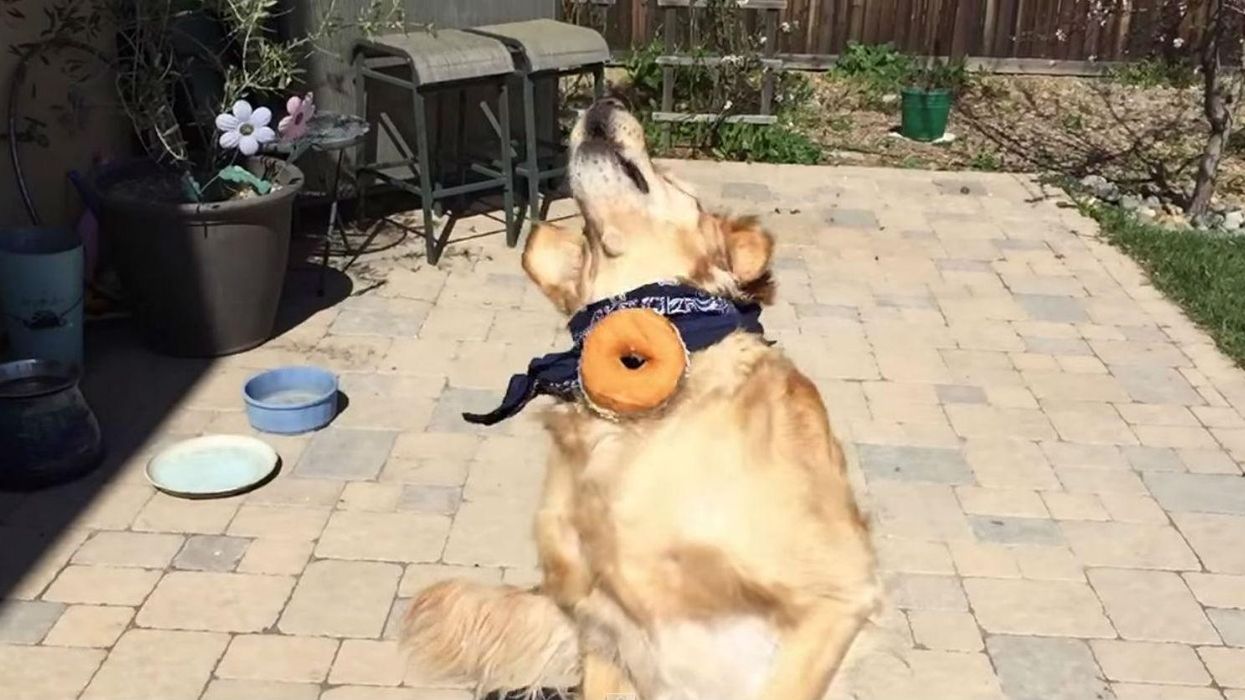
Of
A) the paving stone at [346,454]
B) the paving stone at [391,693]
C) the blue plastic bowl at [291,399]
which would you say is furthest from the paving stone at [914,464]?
the blue plastic bowl at [291,399]

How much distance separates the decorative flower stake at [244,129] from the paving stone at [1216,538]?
343 cm

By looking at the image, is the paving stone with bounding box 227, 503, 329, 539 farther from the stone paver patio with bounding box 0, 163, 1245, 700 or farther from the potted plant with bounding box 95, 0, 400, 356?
the potted plant with bounding box 95, 0, 400, 356

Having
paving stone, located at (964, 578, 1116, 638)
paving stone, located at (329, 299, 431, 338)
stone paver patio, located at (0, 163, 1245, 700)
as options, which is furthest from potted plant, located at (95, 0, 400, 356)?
paving stone, located at (964, 578, 1116, 638)

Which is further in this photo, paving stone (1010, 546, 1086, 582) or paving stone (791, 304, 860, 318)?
paving stone (791, 304, 860, 318)

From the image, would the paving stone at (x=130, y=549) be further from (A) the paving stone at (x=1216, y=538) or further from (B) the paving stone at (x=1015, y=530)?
(A) the paving stone at (x=1216, y=538)

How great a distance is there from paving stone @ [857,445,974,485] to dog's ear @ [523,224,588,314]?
7.10 ft

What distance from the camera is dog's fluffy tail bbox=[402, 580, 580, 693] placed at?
2.64 metres

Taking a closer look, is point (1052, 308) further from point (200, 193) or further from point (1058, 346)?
point (200, 193)

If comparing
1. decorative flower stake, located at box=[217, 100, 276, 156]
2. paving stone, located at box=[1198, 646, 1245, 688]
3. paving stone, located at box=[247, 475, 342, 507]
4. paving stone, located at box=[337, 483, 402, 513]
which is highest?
decorative flower stake, located at box=[217, 100, 276, 156]

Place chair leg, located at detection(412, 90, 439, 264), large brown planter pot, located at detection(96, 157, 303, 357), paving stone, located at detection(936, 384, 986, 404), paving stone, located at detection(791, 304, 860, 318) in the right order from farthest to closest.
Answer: chair leg, located at detection(412, 90, 439, 264) → paving stone, located at detection(791, 304, 860, 318) → paving stone, located at detection(936, 384, 986, 404) → large brown planter pot, located at detection(96, 157, 303, 357)

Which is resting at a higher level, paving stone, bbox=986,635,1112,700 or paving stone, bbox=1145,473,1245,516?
paving stone, bbox=1145,473,1245,516

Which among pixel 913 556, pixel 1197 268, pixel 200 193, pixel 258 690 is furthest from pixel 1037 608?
pixel 1197 268

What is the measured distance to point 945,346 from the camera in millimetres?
5613

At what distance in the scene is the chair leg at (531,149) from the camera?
663 centimetres
